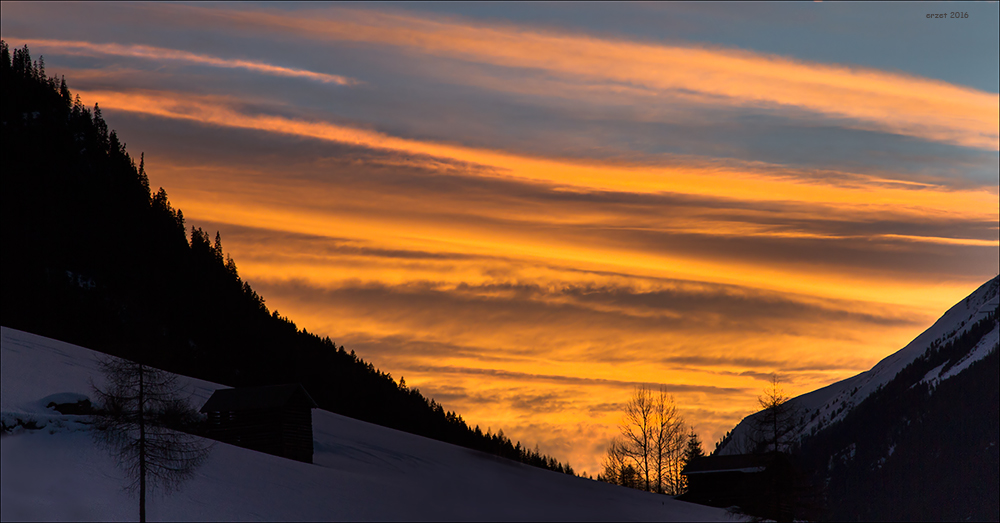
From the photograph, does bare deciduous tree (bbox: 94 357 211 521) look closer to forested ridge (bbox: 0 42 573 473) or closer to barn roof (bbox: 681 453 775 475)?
barn roof (bbox: 681 453 775 475)

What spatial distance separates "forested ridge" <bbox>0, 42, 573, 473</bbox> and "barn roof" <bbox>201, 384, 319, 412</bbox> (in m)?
62.1

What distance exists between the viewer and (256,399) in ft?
→ 245

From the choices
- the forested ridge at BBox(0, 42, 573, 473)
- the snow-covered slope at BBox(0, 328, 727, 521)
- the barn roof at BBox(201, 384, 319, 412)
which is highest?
the forested ridge at BBox(0, 42, 573, 473)

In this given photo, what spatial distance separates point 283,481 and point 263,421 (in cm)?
1383

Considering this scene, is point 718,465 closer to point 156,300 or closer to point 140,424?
point 140,424

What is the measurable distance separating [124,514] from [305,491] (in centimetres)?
1538

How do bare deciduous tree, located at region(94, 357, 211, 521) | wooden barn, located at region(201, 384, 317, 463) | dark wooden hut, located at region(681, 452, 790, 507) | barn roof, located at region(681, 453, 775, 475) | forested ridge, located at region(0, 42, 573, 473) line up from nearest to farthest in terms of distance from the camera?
bare deciduous tree, located at region(94, 357, 211, 521) < wooden barn, located at region(201, 384, 317, 463) < dark wooden hut, located at region(681, 452, 790, 507) < barn roof, located at region(681, 453, 775, 475) < forested ridge, located at region(0, 42, 573, 473)

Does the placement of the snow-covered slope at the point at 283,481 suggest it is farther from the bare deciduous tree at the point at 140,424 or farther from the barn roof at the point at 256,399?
the barn roof at the point at 256,399

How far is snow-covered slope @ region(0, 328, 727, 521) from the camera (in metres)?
46.8

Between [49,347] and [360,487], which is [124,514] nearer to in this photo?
[360,487]

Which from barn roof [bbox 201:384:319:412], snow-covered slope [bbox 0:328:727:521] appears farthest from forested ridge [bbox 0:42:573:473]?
barn roof [bbox 201:384:319:412]

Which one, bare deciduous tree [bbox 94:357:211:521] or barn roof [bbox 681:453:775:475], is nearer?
bare deciduous tree [bbox 94:357:211:521]

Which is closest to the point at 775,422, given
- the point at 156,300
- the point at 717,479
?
the point at 717,479

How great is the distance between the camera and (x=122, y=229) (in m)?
188
